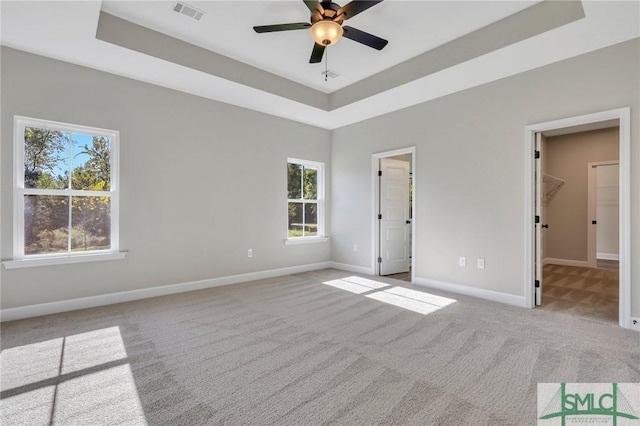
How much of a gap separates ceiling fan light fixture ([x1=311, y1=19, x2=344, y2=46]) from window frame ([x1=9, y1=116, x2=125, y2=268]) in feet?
9.41

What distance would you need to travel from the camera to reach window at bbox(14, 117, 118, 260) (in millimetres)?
3283

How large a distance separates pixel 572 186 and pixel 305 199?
5783mm

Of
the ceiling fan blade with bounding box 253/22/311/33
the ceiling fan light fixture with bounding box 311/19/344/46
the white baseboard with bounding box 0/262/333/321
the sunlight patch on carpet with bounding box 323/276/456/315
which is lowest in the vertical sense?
the sunlight patch on carpet with bounding box 323/276/456/315

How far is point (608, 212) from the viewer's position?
7430 mm

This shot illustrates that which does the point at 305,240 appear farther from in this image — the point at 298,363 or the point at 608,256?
the point at 608,256

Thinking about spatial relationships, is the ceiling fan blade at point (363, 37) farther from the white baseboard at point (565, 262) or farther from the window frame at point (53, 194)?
the white baseboard at point (565, 262)

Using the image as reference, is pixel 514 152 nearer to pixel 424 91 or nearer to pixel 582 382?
pixel 424 91

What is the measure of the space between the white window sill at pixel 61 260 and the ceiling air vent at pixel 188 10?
9.39ft

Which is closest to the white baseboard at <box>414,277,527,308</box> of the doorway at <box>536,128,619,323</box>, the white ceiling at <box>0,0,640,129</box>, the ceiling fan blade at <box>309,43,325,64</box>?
the doorway at <box>536,128,619,323</box>

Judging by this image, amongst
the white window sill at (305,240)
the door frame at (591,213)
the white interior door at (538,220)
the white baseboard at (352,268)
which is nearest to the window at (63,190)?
the white window sill at (305,240)

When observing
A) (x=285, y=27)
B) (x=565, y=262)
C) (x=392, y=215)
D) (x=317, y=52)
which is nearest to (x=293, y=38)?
(x=317, y=52)

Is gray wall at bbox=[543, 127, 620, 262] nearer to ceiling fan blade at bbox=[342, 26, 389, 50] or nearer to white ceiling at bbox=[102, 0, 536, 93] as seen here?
white ceiling at bbox=[102, 0, 536, 93]

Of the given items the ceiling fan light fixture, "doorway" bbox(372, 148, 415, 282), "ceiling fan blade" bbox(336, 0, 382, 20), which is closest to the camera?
"ceiling fan blade" bbox(336, 0, 382, 20)

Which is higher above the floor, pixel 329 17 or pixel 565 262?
pixel 329 17
